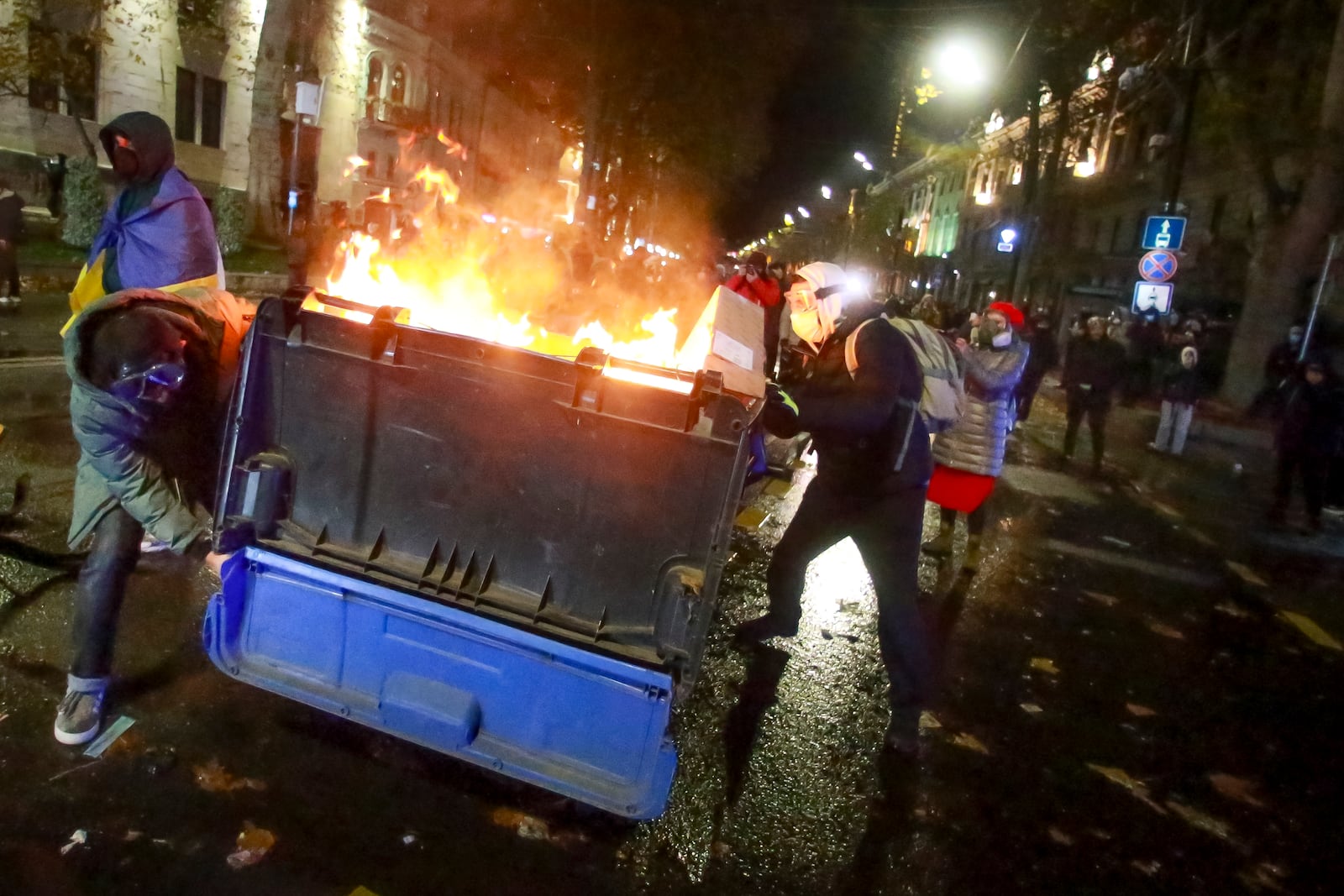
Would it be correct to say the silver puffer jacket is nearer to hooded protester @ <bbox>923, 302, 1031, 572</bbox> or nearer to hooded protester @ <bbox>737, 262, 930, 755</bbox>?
hooded protester @ <bbox>923, 302, 1031, 572</bbox>

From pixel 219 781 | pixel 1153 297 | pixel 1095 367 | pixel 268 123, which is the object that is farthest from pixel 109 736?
pixel 268 123

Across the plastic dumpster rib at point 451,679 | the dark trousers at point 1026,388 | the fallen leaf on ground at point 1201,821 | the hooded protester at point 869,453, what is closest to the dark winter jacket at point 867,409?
the hooded protester at point 869,453

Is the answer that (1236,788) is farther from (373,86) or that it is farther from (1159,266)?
(373,86)

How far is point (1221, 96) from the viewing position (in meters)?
18.4

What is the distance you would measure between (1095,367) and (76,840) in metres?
10.9

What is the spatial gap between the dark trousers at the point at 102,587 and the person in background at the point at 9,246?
1246cm

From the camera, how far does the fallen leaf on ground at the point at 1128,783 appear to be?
3.95m

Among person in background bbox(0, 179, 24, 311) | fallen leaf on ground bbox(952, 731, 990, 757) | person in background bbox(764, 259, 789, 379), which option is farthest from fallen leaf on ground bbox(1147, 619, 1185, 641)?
person in background bbox(0, 179, 24, 311)

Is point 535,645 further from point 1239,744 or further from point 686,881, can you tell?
point 1239,744

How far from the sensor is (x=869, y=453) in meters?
3.86

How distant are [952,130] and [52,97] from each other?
4446cm

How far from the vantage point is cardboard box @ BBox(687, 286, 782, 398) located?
11.0ft

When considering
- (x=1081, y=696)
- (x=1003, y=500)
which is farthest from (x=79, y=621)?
(x=1003, y=500)

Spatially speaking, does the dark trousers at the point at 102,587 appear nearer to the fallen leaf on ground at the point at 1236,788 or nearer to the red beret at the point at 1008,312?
the fallen leaf on ground at the point at 1236,788
